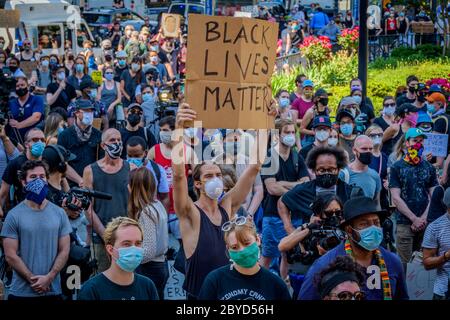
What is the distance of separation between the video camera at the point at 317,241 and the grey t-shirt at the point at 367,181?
203 cm

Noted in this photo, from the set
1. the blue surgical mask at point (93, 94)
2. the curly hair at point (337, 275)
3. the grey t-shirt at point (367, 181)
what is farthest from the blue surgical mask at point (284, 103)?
the curly hair at point (337, 275)

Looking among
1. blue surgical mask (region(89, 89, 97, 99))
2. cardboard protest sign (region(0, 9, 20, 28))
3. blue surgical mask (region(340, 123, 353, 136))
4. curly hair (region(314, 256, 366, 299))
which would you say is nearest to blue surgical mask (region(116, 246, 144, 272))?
curly hair (region(314, 256, 366, 299))

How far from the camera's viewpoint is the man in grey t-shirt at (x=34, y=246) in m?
8.23

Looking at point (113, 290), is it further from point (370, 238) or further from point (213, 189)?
point (370, 238)

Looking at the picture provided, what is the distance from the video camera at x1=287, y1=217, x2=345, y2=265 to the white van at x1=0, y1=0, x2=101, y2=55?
2235 centimetres

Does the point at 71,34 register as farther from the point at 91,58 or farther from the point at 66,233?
the point at 66,233

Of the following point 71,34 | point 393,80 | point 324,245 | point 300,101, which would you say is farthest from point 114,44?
point 324,245

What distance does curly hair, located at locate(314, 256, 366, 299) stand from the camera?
606 centimetres

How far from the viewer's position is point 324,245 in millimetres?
7758

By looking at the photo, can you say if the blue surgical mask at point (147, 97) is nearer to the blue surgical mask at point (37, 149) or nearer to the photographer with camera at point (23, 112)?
the photographer with camera at point (23, 112)

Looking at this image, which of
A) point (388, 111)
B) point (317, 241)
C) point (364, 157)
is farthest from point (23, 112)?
point (317, 241)

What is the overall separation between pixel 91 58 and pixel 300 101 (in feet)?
35.8

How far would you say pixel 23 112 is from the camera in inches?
596
